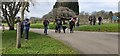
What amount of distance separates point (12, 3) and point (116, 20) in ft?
66.0

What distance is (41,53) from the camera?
1586 cm

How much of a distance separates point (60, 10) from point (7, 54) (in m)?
54.4

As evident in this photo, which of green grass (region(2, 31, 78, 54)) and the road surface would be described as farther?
the road surface

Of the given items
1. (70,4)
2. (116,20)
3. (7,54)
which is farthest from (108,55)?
(70,4)

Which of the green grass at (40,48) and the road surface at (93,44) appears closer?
the green grass at (40,48)

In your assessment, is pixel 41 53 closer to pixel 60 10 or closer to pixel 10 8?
pixel 10 8

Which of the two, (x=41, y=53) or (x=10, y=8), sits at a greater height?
(x=10, y=8)

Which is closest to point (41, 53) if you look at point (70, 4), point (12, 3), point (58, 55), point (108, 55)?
point (58, 55)

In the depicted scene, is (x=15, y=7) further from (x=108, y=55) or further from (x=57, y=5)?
(x=108, y=55)

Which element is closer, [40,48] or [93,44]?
[40,48]

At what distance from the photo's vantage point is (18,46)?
18641mm

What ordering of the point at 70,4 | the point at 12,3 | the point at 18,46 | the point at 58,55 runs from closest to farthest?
the point at 58,55 → the point at 18,46 → the point at 12,3 → the point at 70,4

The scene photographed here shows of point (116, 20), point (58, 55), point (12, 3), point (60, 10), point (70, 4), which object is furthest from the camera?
point (70, 4)

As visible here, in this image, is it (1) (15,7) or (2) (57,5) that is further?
(2) (57,5)
